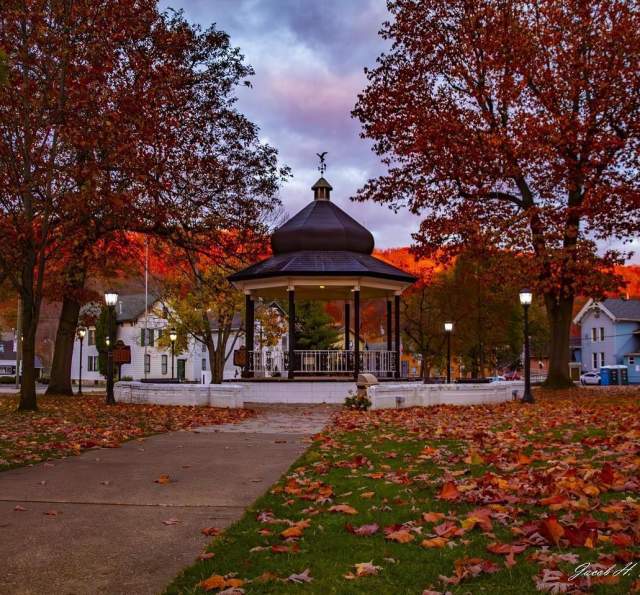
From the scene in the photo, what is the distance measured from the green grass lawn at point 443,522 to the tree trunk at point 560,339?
16.9m

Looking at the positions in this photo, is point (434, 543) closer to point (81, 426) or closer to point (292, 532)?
point (292, 532)

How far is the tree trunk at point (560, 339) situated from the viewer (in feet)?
86.6

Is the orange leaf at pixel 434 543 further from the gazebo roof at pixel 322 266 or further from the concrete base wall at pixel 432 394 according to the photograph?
the gazebo roof at pixel 322 266

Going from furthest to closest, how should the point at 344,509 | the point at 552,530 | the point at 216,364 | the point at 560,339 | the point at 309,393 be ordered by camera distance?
1. the point at 216,364
2. the point at 560,339
3. the point at 309,393
4. the point at 344,509
5. the point at 552,530

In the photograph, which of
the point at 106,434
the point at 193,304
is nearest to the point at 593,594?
the point at 106,434

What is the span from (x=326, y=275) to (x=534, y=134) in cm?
873

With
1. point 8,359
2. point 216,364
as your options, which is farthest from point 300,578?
point 8,359

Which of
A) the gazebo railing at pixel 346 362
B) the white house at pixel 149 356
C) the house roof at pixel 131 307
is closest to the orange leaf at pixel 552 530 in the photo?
the gazebo railing at pixel 346 362

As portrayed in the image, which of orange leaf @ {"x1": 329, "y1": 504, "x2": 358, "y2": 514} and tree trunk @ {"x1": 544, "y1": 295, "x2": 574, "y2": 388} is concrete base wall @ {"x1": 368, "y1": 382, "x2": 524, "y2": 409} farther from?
orange leaf @ {"x1": 329, "y1": 504, "x2": 358, "y2": 514}

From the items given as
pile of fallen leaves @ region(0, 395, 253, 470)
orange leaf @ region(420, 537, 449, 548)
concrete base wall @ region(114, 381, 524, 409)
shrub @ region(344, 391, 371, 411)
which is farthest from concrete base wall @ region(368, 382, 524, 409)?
orange leaf @ region(420, 537, 449, 548)

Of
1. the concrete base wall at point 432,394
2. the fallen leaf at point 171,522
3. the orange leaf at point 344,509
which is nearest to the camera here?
the fallen leaf at point 171,522

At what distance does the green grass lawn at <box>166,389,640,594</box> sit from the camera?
4156mm

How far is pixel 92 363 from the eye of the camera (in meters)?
74.2

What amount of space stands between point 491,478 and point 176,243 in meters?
20.2
